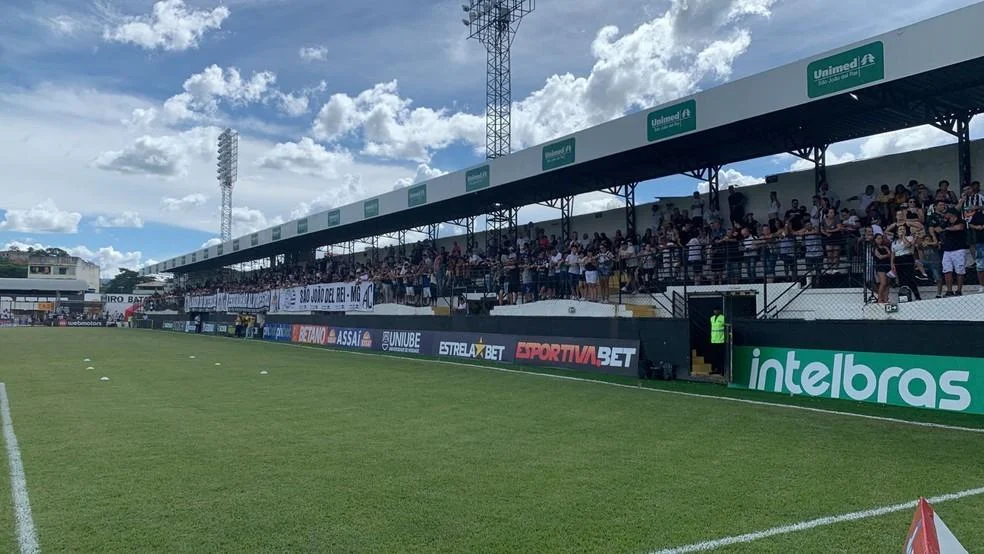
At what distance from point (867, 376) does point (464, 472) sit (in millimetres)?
8383

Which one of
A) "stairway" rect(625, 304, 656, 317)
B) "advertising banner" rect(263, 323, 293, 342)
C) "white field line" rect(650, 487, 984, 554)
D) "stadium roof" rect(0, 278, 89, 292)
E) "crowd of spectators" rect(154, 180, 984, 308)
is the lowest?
"white field line" rect(650, 487, 984, 554)

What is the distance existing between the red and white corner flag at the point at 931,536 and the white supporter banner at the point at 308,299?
2685cm

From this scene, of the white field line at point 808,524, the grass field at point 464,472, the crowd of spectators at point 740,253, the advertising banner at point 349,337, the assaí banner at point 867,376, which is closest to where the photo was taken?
the white field line at point 808,524

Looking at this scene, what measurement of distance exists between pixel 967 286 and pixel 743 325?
12.8 ft

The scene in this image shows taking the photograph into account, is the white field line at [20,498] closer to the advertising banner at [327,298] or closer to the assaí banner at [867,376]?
the assaí banner at [867,376]

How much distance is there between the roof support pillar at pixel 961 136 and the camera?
1504cm

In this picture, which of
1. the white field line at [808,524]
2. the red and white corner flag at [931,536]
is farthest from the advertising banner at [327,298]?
the red and white corner flag at [931,536]

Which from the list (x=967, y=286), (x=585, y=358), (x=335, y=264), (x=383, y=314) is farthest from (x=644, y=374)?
(x=335, y=264)

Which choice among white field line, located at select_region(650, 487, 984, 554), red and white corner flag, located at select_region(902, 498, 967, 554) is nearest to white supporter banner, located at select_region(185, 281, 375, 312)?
white field line, located at select_region(650, 487, 984, 554)

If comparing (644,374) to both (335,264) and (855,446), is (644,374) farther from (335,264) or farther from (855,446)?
(335,264)

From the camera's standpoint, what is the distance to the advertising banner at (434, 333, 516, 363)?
20.0 m

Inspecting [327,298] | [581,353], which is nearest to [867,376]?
[581,353]

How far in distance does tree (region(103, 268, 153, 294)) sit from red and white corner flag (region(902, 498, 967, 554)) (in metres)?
145

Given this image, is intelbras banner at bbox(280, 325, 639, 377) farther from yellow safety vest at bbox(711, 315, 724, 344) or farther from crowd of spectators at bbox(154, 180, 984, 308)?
yellow safety vest at bbox(711, 315, 724, 344)
